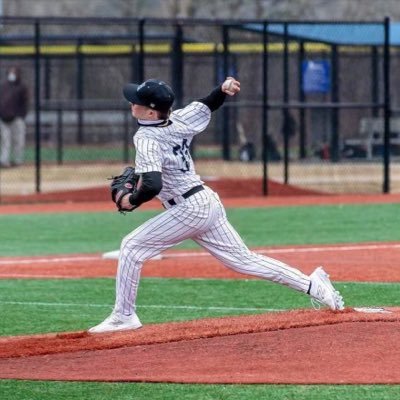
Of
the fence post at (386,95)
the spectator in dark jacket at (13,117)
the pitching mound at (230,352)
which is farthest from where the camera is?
the spectator in dark jacket at (13,117)

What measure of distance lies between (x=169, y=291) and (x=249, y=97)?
56.4 feet

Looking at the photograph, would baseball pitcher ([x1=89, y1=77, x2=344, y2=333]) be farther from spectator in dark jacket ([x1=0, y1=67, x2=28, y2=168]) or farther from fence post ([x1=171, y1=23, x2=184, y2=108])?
spectator in dark jacket ([x1=0, y1=67, x2=28, y2=168])

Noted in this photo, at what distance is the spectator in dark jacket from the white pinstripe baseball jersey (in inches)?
767

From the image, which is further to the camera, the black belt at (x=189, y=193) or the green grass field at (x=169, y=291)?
the black belt at (x=189, y=193)

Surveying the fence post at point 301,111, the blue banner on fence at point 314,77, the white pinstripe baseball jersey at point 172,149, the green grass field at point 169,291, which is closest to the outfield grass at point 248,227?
the green grass field at point 169,291

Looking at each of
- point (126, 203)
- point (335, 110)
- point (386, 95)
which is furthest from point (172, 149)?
point (335, 110)

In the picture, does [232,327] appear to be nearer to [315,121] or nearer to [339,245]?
[339,245]

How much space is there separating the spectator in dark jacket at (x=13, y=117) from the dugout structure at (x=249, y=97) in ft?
1.51

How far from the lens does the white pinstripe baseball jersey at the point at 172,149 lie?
8.69 meters

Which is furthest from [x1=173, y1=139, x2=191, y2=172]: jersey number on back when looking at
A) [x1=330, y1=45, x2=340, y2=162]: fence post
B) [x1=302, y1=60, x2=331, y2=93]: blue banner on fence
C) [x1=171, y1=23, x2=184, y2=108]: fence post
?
[x1=302, y1=60, x2=331, y2=93]: blue banner on fence

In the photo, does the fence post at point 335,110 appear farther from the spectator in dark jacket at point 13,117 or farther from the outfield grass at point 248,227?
the spectator in dark jacket at point 13,117

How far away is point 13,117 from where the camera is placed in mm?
28438

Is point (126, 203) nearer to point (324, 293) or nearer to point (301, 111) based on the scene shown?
point (324, 293)

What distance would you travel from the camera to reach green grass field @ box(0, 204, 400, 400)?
7238mm
